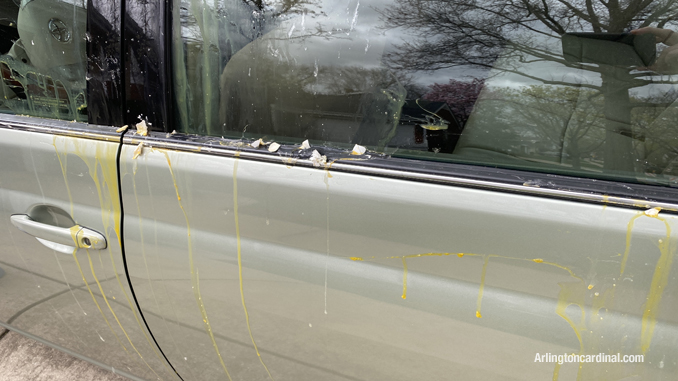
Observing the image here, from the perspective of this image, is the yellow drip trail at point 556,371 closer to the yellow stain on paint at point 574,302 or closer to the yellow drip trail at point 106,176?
the yellow stain on paint at point 574,302

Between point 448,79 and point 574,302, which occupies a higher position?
point 448,79

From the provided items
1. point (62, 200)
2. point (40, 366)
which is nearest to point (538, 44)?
point (62, 200)

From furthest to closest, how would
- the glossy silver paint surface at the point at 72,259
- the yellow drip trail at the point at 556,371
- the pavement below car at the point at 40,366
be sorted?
1. the pavement below car at the point at 40,366
2. the glossy silver paint surface at the point at 72,259
3. the yellow drip trail at the point at 556,371

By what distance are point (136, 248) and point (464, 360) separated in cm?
103

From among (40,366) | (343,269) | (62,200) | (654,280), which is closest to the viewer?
(654,280)

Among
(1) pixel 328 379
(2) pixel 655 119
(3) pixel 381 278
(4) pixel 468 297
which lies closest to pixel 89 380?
(1) pixel 328 379

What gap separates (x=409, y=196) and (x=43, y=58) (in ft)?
4.73

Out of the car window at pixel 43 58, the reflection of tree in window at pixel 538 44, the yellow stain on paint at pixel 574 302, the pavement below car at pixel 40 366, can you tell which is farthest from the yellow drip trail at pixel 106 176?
the yellow stain on paint at pixel 574 302

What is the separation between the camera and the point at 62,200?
1366mm

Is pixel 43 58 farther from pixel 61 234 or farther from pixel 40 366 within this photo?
pixel 40 366

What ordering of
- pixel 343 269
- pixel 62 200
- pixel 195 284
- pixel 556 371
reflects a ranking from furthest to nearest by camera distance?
pixel 62 200 → pixel 195 284 → pixel 343 269 → pixel 556 371

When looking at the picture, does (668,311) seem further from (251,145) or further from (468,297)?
(251,145)

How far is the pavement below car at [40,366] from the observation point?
200 cm

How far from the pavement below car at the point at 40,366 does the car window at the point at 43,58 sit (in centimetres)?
131
